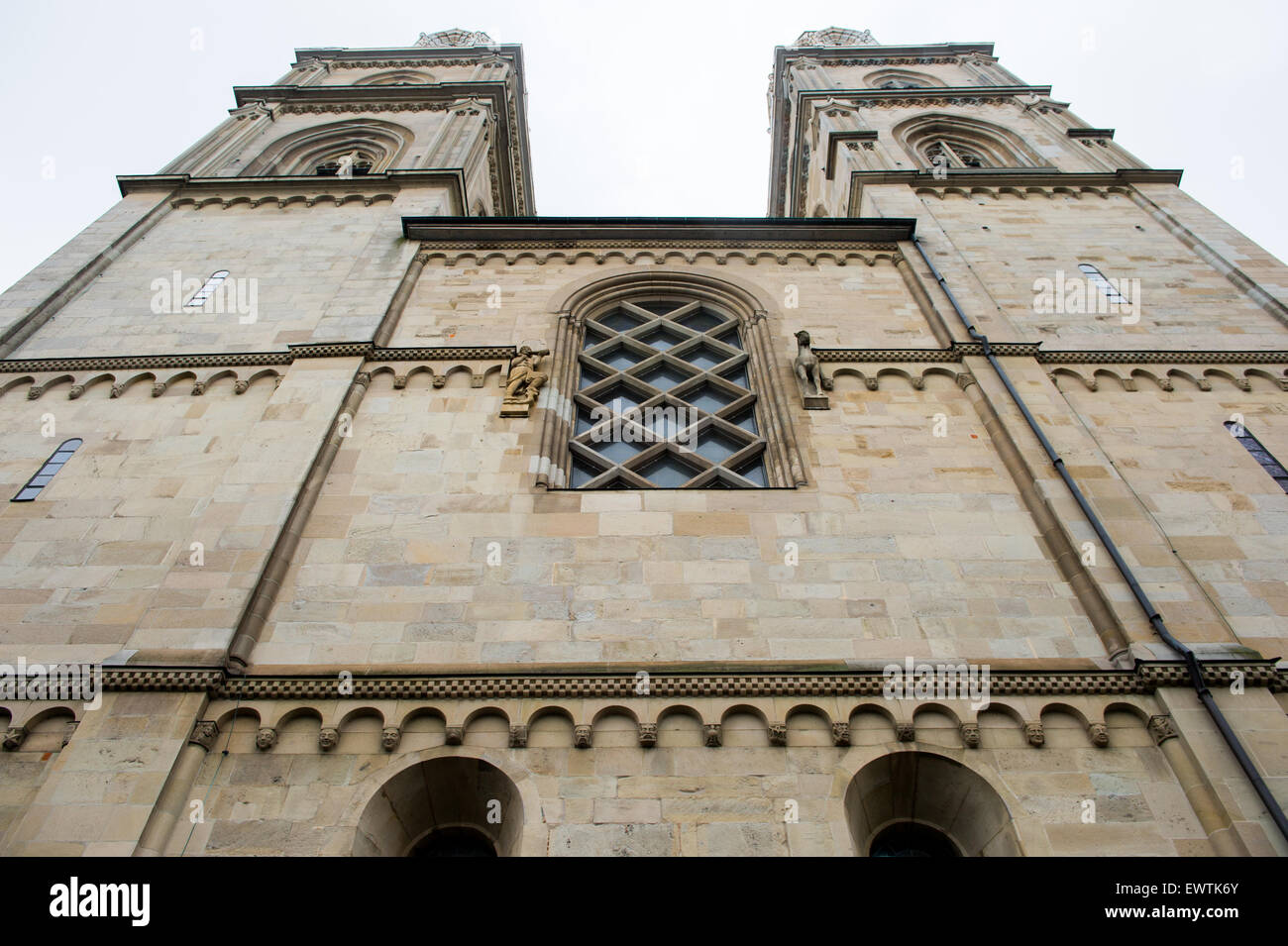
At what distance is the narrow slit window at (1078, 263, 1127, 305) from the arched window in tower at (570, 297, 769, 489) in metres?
5.18

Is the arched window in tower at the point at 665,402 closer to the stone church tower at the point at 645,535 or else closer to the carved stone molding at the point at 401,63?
the stone church tower at the point at 645,535

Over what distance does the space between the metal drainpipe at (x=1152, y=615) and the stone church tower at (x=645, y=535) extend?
0.04 meters

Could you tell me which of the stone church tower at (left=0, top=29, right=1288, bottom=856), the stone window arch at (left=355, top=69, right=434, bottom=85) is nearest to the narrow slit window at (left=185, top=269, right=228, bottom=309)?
the stone church tower at (left=0, top=29, right=1288, bottom=856)

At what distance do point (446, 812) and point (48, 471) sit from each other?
5.99 meters

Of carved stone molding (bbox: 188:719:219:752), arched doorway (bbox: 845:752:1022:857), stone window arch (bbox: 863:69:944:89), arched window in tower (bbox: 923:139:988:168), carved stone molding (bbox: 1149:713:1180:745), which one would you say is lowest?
arched doorway (bbox: 845:752:1022:857)

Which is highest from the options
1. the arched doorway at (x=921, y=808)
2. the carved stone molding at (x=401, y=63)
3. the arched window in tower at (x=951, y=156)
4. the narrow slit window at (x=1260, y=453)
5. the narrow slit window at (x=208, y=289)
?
the carved stone molding at (x=401, y=63)

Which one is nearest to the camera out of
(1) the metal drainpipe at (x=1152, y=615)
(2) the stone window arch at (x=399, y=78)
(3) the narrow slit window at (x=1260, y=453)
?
(1) the metal drainpipe at (x=1152, y=615)

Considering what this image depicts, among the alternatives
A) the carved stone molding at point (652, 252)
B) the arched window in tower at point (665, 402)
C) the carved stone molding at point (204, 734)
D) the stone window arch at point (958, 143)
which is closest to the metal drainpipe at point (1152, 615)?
the arched window in tower at point (665, 402)

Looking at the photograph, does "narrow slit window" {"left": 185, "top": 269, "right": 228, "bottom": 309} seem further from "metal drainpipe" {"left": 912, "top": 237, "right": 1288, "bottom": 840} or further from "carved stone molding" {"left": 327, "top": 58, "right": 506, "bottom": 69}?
"carved stone molding" {"left": 327, "top": 58, "right": 506, "bottom": 69}

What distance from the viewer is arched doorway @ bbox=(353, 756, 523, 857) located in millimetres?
6367

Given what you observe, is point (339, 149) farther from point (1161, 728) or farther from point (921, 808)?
point (1161, 728)

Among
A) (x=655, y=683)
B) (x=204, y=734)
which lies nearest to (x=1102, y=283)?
(x=655, y=683)

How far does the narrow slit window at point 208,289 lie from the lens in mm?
12516

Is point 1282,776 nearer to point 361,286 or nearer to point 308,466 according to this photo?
point 308,466
